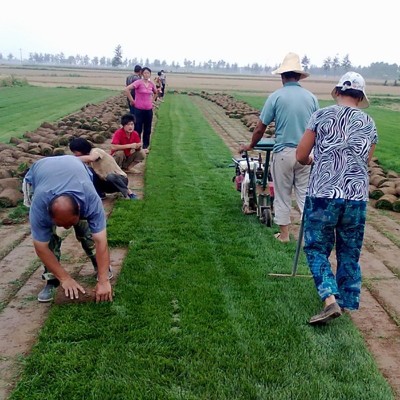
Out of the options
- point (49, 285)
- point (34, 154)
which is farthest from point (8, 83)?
point (49, 285)

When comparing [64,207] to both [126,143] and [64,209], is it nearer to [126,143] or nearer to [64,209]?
[64,209]

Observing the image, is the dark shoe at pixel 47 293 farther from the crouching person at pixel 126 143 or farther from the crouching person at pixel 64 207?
the crouching person at pixel 126 143

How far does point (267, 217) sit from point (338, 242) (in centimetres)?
222

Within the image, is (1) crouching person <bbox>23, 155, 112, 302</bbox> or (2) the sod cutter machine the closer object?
(1) crouching person <bbox>23, 155, 112, 302</bbox>

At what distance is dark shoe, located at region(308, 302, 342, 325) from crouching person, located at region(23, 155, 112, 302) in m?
1.56

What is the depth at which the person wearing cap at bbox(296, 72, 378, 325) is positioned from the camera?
364 centimetres

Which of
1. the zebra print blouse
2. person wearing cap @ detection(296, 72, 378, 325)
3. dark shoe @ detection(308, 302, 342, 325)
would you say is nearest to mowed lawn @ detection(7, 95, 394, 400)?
dark shoe @ detection(308, 302, 342, 325)

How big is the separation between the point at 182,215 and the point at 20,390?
3.66 metres

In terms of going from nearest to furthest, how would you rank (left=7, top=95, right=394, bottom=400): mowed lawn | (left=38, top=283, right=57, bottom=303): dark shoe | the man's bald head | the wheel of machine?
(left=7, top=95, right=394, bottom=400): mowed lawn, the man's bald head, (left=38, top=283, right=57, bottom=303): dark shoe, the wheel of machine

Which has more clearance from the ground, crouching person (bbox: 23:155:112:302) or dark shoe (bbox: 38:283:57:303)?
crouching person (bbox: 23:155:112:302)

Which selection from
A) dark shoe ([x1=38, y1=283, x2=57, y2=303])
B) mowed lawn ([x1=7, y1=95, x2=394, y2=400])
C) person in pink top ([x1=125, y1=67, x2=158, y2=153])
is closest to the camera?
mowed lawn ([x1=7, y1=95, x2=394, y2=400])

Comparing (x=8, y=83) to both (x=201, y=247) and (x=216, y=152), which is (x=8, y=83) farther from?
(x=201, y=247)

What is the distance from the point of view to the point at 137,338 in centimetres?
346

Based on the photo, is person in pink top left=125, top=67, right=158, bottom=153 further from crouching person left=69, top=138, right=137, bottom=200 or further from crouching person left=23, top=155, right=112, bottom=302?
crouching person left=23, top=155, right=112, bottom=302
